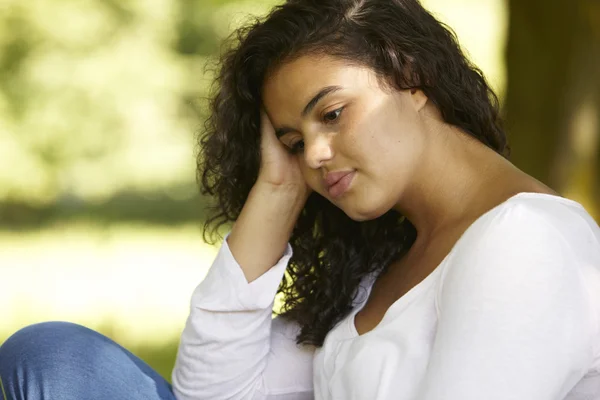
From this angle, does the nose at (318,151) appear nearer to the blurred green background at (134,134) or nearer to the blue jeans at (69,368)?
the blue jeans at (69,368)

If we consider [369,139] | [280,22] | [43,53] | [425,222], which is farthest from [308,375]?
[43,53]

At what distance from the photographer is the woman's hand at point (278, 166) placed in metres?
2.43

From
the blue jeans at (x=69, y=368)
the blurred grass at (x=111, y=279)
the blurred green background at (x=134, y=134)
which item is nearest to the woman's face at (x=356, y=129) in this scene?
the blue jeans at (x=69, y=368)

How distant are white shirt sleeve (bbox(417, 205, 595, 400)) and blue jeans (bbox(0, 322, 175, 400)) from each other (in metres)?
0.83

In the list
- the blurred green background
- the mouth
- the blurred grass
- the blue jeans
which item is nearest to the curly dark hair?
the mouth

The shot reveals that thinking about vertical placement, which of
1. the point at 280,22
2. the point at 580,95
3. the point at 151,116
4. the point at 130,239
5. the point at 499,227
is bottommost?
the point at 130,239

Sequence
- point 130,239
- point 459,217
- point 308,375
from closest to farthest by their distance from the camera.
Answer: point 459,217, point 308,375, point 130,239

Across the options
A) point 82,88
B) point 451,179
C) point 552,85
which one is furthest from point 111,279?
point 451,179

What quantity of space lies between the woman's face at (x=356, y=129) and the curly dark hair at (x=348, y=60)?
0.04 meters

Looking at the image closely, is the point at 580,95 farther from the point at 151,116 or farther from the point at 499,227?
the point at 151,116

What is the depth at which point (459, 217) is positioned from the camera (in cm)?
202

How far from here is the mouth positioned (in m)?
2.09

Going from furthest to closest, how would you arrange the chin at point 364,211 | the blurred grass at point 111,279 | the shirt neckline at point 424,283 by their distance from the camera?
the blurred grass at point 111,279, the chin at point 364,211, the shirt neckline at point 424,283

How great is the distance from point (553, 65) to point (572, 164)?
1.51 ft
